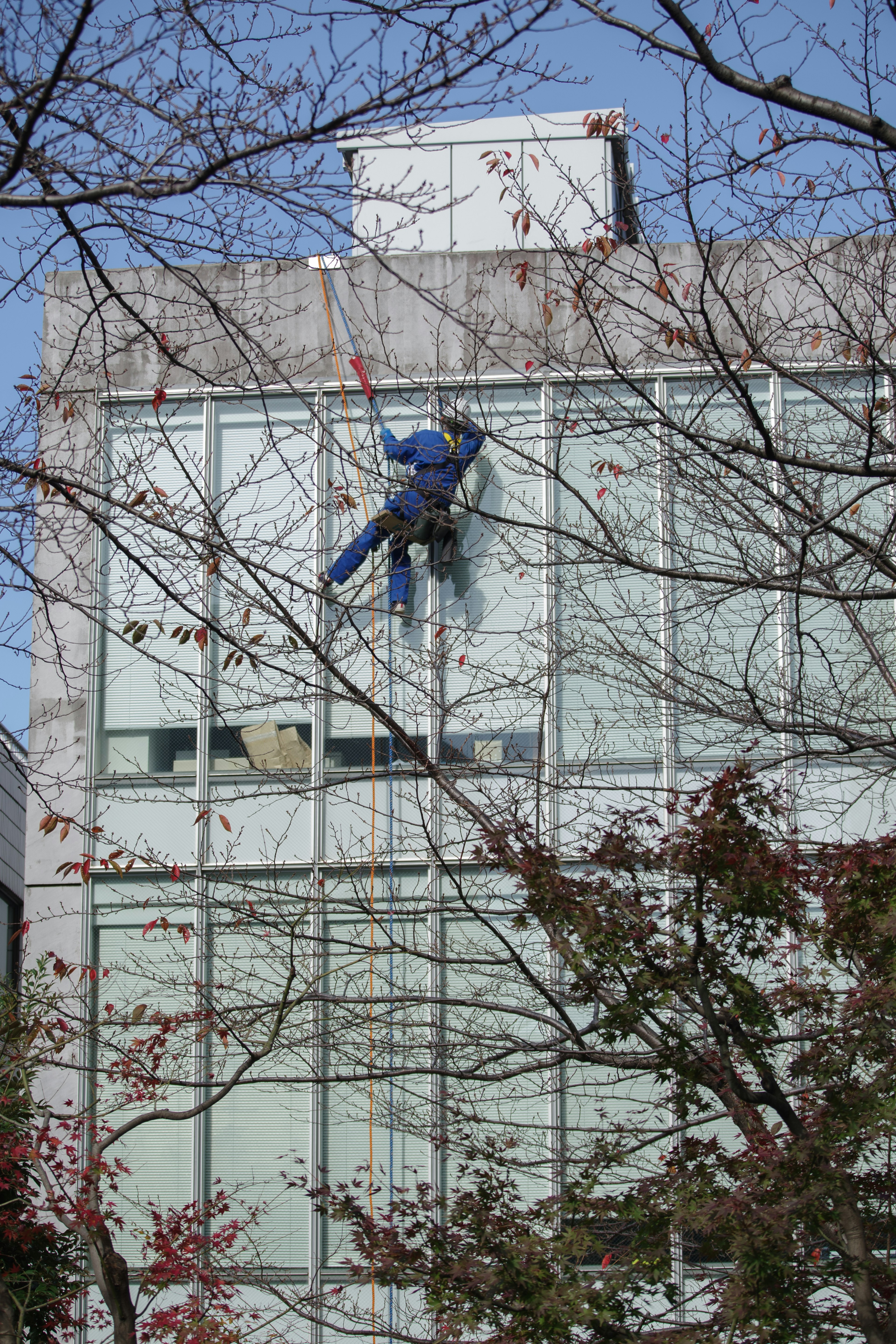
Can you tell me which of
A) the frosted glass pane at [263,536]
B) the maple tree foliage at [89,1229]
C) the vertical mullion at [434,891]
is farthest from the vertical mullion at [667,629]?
the maple tree foliage at [89,1229]

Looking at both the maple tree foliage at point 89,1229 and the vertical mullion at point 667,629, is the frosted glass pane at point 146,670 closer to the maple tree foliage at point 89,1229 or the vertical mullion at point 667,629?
the maple tree foliage at point 89,1229

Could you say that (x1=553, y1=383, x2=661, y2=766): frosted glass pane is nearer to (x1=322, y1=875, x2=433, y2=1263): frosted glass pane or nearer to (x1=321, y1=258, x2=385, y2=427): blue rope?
(x1=321, y1=258, x2=385, y2=427): blue rope

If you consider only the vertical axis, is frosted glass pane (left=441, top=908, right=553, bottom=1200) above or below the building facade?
below

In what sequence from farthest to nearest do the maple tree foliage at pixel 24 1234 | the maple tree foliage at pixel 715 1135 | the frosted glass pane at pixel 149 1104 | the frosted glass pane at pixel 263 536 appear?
1. the frosted glass pane at pixel 263 536
2. the frosted glass pane at pixel 149 1104
3. the maple tree foliage at pixel 24 1234
4. the maple tree foliage at pixel 715 1135

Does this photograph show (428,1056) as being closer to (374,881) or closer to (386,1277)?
(374,881)

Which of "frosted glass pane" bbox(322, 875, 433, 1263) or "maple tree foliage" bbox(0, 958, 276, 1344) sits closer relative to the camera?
"maple tree foliage" bbox(0, 958, 276, 1344)

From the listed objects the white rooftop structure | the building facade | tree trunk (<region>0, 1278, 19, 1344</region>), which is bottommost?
tree trunk (<region>0, 1278, 19, 1344</region>)

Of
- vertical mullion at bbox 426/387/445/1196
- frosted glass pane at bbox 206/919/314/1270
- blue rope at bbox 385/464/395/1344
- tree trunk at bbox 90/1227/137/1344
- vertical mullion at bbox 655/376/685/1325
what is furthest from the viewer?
frosted glass pane at bbox 206/919/314/1270

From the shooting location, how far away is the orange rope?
836 centimetres

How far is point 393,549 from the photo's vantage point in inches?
322

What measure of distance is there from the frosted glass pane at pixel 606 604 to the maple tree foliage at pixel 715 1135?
11.9 ft

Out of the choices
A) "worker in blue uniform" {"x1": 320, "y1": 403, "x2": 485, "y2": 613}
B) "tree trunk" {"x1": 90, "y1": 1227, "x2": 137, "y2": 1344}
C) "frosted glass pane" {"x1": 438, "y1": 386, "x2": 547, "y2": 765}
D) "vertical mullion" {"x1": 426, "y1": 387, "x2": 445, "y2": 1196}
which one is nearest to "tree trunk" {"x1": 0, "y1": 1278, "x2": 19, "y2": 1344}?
"tree trunk" {"x1": 90, "y1": 1227, "x2": 137, "y2": 1344}

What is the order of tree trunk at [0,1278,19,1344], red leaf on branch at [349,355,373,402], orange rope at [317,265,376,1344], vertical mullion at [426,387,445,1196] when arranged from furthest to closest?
1. orange rope at [317,265,376,1344]
2. vertical mullion at [426,387,445,1196]
3. red leaf on branch at [349,355,373,402]
4. tree trunk at [0,1278,19,1344]

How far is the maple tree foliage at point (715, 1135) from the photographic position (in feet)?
14.3
